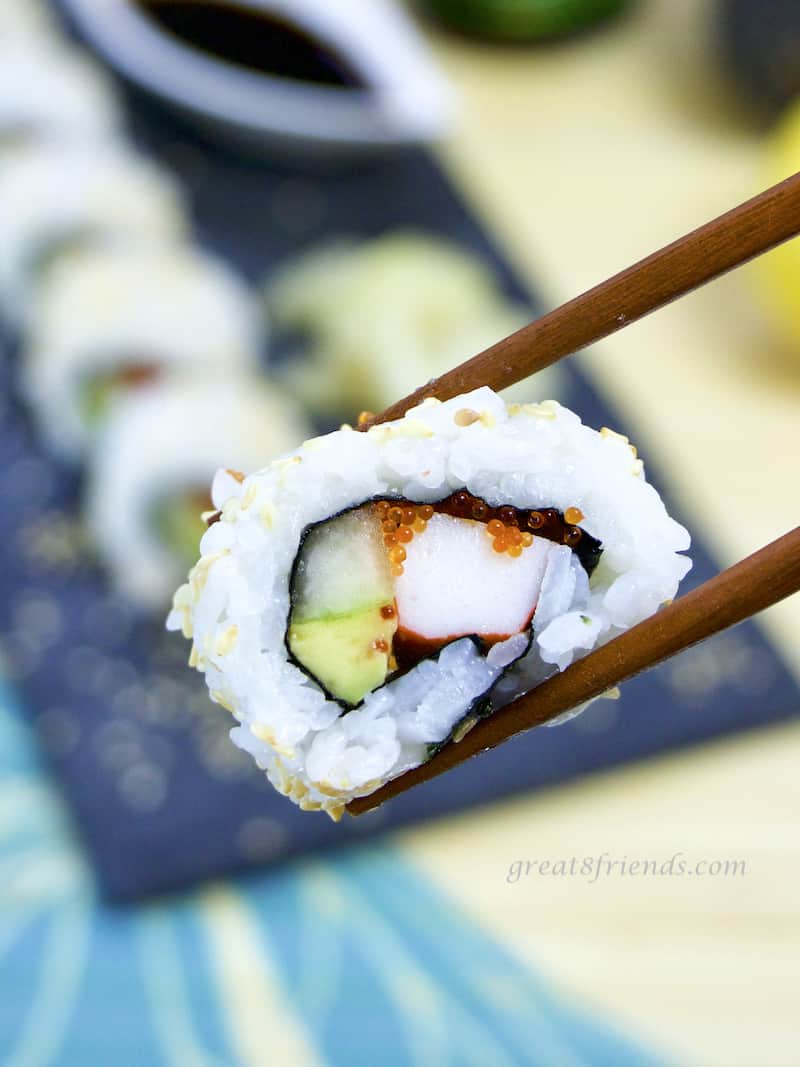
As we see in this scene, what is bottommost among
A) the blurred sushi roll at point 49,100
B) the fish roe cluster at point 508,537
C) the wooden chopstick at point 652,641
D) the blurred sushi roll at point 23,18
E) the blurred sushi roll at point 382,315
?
the blurred sushi roll at point 382,315

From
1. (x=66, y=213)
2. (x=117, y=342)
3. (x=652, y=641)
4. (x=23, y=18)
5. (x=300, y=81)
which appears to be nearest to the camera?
(x=652, y=641)

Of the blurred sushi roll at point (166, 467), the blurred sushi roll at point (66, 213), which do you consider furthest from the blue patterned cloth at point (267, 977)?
the blurred sushi roll at point (66, 213)

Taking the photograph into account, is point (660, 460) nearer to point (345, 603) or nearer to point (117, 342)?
point (117, 342)

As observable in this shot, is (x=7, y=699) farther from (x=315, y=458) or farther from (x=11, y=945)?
(x=315, y=458)

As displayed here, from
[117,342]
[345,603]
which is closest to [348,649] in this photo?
[345,603]

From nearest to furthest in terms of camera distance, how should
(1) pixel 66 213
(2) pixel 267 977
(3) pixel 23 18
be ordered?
1. (2) pixel 267 977
2. (1) pixel 66 213
3. (3) pixel 23 18

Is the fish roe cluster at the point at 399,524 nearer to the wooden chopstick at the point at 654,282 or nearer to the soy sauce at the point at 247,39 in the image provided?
the wooden chopstick at the point at 654,282

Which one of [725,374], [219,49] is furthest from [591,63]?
[725,374]
